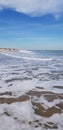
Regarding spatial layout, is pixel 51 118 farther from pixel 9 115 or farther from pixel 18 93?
pixel 18 93

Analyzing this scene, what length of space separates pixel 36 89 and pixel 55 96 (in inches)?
51.3

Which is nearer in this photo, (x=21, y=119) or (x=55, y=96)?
(x=21, y=119)

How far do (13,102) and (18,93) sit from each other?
1120 millimetres

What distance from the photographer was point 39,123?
16.3 feet

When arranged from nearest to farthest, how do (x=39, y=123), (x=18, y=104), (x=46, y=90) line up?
(x=39, y=123)
(x=18, y=104)
(x=46, y=90)

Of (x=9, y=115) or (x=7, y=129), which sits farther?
(x=9, y=115)

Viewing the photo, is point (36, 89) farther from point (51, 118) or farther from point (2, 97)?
point (51, 118)

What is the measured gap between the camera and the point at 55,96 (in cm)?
734

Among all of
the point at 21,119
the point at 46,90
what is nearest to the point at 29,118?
the point at 21,119

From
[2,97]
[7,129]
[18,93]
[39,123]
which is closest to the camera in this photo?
[7,129]

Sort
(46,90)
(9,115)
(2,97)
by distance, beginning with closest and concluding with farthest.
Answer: (9,115) < (2,97) < (46,90)

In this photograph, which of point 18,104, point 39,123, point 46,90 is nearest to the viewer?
point 39,123

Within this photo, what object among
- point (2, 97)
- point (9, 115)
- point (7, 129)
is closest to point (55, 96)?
point (2, 97)

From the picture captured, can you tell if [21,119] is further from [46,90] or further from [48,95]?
[46,90]
